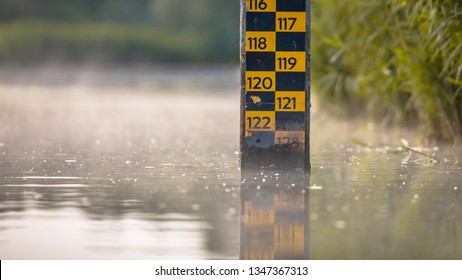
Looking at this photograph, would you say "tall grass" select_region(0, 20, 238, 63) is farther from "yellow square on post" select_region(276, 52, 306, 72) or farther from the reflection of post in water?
the reflection of post in water

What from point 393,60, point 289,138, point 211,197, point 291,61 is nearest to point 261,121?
point 289,138

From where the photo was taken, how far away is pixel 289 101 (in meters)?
9.91

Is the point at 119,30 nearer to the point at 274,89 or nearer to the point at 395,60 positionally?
the point at 395,60

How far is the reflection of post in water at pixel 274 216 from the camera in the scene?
6094 mm

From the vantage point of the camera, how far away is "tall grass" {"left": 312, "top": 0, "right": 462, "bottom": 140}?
36.7 ft

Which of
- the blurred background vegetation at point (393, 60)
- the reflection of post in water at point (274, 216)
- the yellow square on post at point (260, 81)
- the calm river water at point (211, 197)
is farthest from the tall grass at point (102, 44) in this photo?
the reflection of post in water at point (274, 216)

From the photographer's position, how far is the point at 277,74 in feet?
32.5

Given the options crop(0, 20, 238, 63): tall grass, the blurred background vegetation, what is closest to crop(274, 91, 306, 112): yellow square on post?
the blurred background vegetation

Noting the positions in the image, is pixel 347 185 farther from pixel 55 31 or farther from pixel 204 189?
pixel 55 31

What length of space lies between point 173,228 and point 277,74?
3.30 meters

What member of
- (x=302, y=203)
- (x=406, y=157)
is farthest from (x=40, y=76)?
(x=302, y=203)

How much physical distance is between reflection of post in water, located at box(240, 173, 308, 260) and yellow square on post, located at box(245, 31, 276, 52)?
0.95 m

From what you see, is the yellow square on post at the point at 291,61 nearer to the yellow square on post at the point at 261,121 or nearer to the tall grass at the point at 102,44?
the yellow square on post at the point at 261,121

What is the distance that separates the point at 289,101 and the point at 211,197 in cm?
191
